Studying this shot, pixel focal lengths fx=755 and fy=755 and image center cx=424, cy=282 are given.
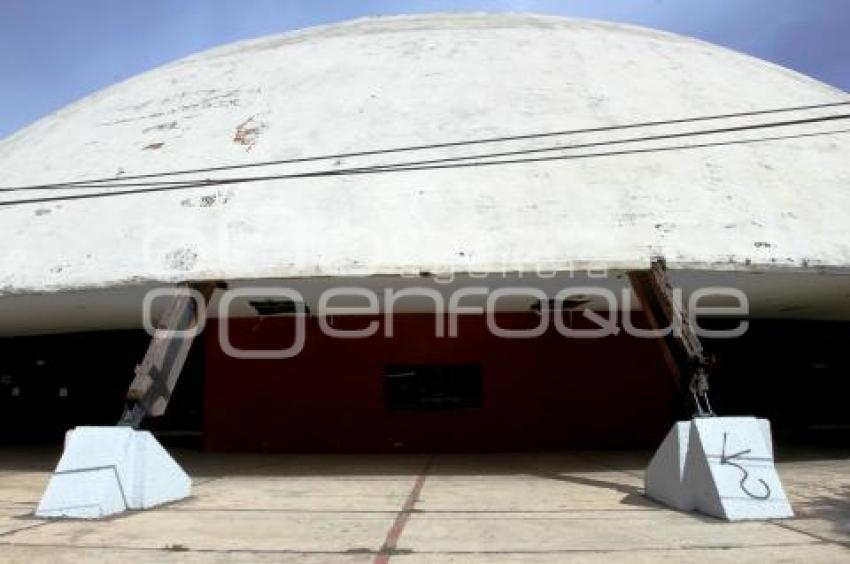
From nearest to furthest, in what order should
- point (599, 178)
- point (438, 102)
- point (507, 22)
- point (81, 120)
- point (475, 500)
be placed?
point (475, 500) < point (599, 178) < point (438, 102) < point (81, 120) < point (507, 22)

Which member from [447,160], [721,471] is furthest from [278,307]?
[721,471]

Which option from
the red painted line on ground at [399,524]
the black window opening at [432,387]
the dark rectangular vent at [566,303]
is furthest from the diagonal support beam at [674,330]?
the black window opening at [432,387]

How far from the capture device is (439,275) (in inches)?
325

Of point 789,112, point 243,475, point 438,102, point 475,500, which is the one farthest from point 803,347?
point 243,475

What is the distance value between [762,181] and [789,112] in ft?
8.94

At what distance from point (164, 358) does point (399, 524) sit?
3.29 m

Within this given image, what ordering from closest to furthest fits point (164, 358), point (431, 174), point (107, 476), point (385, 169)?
point (107, 476) < point (164, 358) < point (431, 174) < point (385, 169)

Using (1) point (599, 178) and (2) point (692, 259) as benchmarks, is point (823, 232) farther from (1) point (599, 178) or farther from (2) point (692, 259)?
(1) point (599, 178)

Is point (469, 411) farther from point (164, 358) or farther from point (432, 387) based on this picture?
point (164, 358)

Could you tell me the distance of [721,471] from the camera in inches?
249

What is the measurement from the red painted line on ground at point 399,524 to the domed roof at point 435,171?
93.1 inches

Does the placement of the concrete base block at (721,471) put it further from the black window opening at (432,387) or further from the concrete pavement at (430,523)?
the black window opening at (432,387)

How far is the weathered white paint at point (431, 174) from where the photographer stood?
895 cm

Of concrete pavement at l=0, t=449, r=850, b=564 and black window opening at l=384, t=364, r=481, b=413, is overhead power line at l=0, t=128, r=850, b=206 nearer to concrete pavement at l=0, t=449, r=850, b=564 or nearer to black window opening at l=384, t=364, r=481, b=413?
black window opening at l=384, t=364, r=481, b=413
